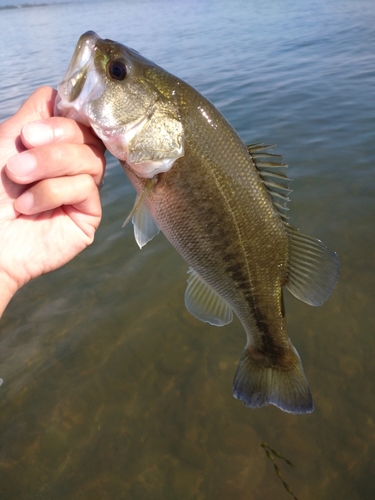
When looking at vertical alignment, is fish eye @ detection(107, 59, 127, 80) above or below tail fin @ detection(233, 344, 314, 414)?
above

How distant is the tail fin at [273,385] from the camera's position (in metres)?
2.20

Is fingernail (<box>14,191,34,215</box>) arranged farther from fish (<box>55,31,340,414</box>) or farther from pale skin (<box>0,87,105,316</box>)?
fish (<box>55,31,340,414</box>)

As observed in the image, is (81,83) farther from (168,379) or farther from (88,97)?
(168,379)

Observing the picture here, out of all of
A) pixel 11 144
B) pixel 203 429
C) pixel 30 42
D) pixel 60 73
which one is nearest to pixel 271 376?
pixel 203 429

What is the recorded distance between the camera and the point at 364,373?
3.16 m

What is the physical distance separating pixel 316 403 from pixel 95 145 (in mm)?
2574

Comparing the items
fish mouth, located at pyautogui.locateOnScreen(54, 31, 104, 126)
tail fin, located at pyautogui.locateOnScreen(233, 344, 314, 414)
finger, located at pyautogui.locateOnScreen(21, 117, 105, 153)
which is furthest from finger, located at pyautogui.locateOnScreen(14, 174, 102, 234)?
tail fin, located at pyautogui.locateOnScreen(233, 344, 314, 414)

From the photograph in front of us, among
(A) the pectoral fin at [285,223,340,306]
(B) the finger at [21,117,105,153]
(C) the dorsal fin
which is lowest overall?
(A) the pectoral fin at [285,223,340,306]

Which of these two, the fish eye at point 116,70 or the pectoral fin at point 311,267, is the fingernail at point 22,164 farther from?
the pectoral fin at point 311,267

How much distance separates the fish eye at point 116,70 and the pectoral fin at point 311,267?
1131 millimetres

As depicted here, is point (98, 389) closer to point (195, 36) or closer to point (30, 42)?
point (195, 36)

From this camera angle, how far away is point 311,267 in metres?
2.05

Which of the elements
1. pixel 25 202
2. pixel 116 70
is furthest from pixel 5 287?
pixel 116 70

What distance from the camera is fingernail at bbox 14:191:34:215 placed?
5.84 ft
